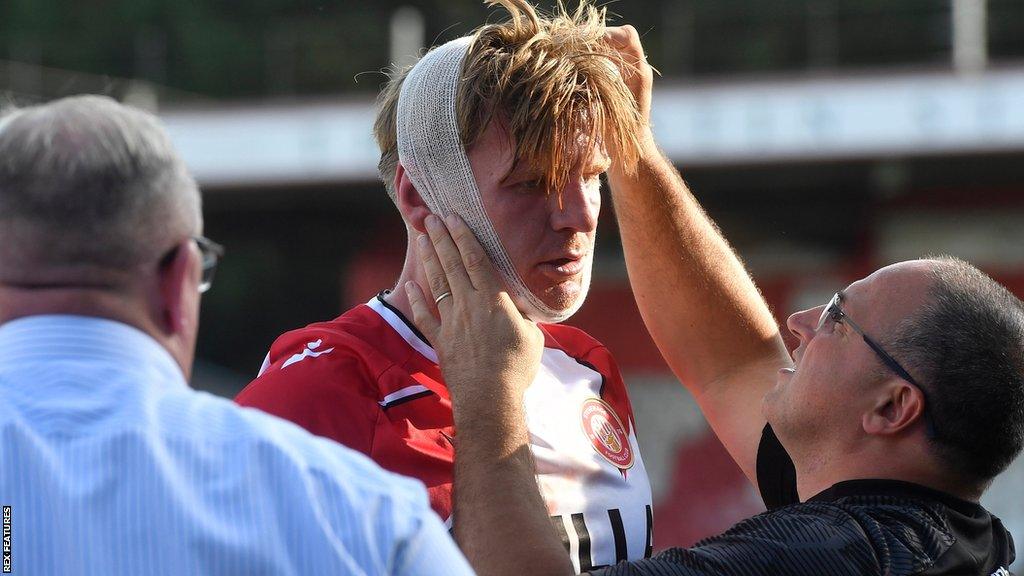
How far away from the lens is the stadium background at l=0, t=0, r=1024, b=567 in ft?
33.6

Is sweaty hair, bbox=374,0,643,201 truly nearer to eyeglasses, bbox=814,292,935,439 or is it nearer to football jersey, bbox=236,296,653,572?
football jersey, bbox=236,296,653,572

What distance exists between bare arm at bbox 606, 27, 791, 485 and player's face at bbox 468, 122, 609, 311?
0.47 m

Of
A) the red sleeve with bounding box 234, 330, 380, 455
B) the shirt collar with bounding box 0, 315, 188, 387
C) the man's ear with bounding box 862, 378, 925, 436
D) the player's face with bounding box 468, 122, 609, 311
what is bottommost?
the man's ear with bounding box 862, 378, 925, 436

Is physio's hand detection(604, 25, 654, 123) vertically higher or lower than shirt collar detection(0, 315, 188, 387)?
higher

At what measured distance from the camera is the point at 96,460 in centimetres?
131

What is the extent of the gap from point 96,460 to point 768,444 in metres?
1.91

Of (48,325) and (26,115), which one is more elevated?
(26,115)

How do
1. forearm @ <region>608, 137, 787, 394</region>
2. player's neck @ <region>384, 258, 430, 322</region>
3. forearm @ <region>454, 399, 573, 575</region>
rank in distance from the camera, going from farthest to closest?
forearm @ <region>608, 137, 787, 394</region> < player's neck @ <region>384, 258, 430, 322</region> < forearm @ <region>454, 399, 573, 575</region>

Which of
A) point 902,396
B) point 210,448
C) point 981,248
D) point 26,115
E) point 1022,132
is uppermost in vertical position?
point 26,115

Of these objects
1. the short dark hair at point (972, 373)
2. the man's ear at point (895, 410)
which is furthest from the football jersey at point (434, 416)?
the short dark hair at point (972, 373)

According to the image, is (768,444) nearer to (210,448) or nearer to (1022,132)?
(210,448)

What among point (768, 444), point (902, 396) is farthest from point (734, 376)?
point (902, 396)

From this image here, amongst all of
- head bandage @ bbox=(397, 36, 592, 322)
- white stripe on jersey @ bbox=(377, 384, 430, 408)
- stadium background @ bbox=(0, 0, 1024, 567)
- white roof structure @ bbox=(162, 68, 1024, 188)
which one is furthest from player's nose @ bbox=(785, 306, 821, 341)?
stadium background @ bbox=(0, 0, 1024, 567)

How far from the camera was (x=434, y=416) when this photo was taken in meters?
2.29
